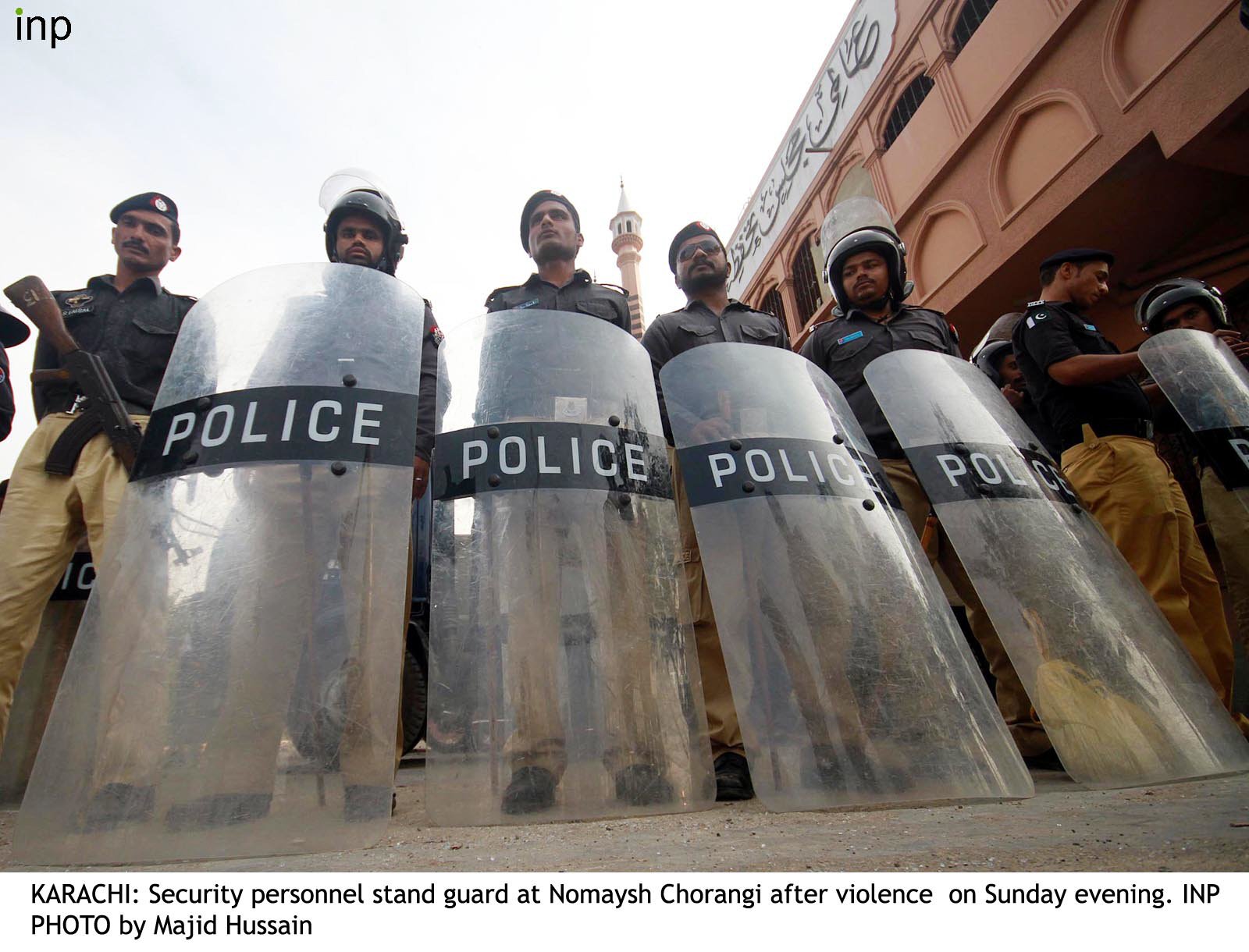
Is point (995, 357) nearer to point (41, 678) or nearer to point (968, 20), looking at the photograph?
point (41, 678)

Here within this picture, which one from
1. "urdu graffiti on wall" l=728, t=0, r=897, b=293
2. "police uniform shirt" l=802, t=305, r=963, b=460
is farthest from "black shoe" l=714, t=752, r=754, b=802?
"urdu graffiti on wall" l=728, t=0, r=897, b=293

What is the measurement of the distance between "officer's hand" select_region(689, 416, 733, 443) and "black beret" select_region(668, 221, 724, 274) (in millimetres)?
1324

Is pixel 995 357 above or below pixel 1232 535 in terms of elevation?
above

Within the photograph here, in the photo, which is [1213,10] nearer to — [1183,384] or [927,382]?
[1183,384]

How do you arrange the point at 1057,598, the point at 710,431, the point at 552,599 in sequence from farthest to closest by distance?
the point at 710,431 → the point at 1057,598 → the point at 552,599

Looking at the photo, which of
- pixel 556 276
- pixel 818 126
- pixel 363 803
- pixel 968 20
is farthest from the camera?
pixel 818 126

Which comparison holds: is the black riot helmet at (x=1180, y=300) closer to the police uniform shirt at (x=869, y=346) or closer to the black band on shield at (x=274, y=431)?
the police uniform shirt at (x=869, y=346)

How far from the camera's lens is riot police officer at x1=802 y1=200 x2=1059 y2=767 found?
2.06m

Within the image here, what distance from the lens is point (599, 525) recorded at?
136 centimetres

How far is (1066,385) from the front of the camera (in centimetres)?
236

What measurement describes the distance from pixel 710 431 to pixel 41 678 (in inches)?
83.7

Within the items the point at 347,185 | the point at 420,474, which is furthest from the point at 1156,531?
the point at 347,185

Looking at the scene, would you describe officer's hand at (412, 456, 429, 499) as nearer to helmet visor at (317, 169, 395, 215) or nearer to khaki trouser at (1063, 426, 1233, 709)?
helmet visor at (317, 169, 395, 215)
